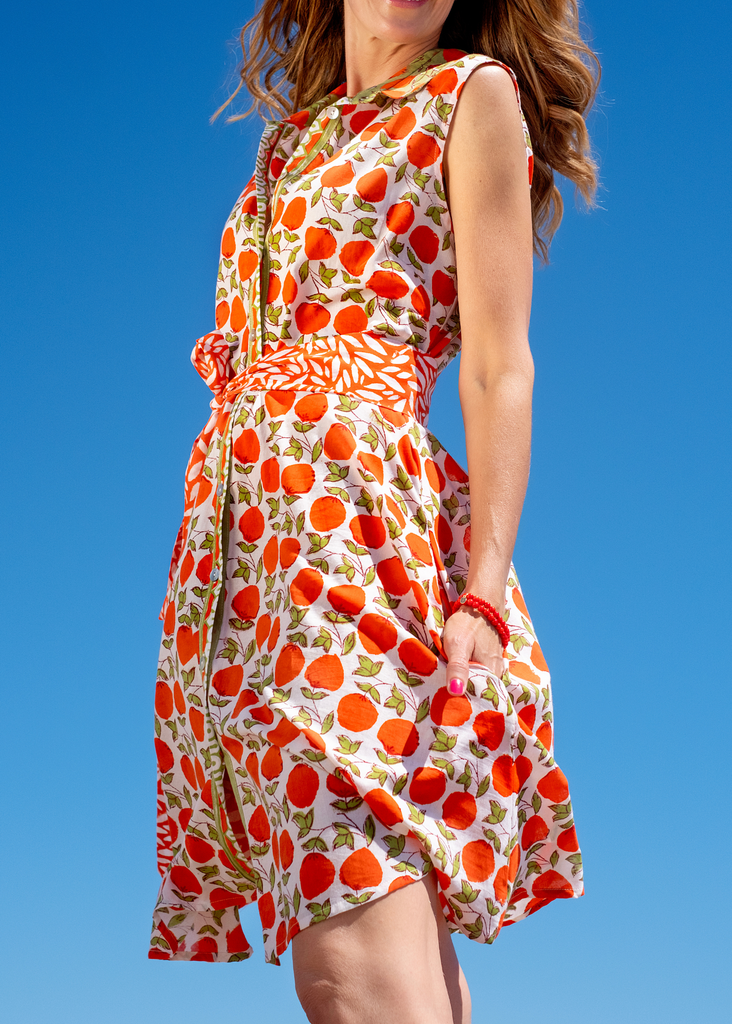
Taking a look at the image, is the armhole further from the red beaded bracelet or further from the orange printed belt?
the red beaded bracelet

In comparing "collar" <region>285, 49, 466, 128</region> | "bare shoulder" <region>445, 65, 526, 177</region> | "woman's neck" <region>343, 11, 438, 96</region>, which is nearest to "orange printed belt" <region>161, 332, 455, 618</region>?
"bare shoulder" <region>445, 65, 526, 177</region>

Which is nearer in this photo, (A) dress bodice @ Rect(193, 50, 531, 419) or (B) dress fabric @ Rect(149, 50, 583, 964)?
(B) dress fabric @ Rect(149, 50, 583, 964)

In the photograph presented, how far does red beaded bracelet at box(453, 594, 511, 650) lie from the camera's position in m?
1.51

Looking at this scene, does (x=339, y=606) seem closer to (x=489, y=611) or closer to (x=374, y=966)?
(x=489, y=611)

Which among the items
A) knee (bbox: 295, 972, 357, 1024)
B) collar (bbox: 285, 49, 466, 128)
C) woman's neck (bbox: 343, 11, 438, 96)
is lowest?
knee (bbox: 295, 972, 357, 1024)

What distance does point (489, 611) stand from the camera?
4.97 feet

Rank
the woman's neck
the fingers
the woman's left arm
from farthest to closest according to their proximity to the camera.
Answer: the woman's neck < the woman's left arm < the fingers

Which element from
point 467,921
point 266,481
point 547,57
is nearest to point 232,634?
point 266,481

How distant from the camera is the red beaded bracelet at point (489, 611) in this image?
151cm

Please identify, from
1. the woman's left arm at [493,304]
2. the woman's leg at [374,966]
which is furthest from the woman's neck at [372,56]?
the woman's leg at [374,966]

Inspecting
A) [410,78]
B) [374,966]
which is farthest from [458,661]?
[410,78]

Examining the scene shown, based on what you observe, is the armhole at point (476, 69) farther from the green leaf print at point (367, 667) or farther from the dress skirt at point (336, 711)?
the green leaf print at point (367, 667)

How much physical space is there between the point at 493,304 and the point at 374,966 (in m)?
0.85

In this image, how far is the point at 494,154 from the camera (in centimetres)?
167
